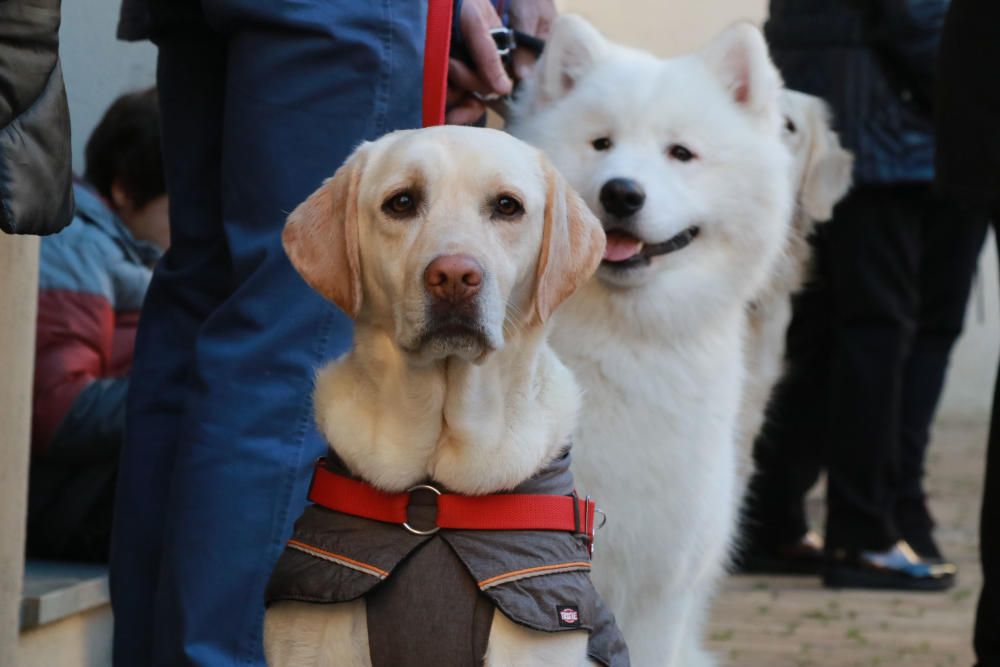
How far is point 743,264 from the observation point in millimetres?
3904

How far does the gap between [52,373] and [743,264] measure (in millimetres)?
1863

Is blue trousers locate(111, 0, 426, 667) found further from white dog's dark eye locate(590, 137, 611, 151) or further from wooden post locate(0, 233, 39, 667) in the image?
white dog's dark eye locate(590, 137, 611, 151)

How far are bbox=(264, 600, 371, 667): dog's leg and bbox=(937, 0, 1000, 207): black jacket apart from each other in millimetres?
1798

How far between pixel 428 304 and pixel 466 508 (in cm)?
34

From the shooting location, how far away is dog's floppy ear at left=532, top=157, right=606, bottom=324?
2574mm

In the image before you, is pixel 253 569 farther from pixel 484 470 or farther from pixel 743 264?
pixel 743 264

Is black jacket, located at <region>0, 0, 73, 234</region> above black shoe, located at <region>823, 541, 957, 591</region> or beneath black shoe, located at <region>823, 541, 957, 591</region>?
above

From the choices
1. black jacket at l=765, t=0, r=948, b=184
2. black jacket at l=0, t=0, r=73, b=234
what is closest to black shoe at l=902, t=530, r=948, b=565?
black jacket at l=765, t=0, r=948, b=184

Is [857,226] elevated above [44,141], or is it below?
below

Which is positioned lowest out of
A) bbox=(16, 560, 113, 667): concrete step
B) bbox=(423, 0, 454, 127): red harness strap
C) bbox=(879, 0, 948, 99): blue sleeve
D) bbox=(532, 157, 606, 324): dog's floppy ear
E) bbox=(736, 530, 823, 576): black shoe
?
bbox=(736, 530, 823, 576): black shoe

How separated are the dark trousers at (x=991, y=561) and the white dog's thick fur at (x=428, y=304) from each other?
1.22 meters

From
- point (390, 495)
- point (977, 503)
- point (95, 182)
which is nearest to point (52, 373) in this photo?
point (95, 182)

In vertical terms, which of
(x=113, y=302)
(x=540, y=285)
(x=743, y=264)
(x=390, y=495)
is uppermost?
(x=540, y=285)

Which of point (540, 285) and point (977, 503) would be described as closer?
point (540, 285)
